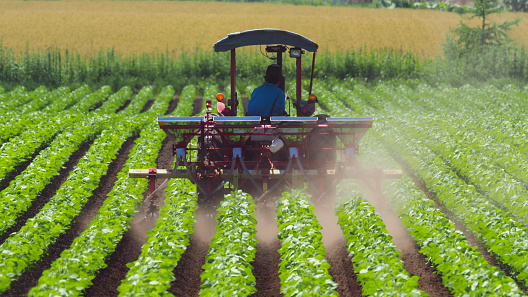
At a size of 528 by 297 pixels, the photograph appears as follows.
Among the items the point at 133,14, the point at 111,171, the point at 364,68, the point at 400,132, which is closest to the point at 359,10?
the point at 133,14

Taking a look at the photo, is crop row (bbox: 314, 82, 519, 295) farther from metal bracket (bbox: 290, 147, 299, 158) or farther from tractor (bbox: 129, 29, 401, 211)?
metal bracket (bbox: 290, 147, 299, 158)

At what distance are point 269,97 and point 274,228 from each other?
2.29 metres

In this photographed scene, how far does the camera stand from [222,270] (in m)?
7.85

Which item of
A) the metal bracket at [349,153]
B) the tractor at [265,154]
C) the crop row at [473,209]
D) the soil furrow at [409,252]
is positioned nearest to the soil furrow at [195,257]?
the tractor at [265,154]

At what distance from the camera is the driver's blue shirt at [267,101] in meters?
11.3

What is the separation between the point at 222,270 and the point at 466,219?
14.9ft

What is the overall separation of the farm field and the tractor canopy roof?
2.60m

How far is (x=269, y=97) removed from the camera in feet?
37.2

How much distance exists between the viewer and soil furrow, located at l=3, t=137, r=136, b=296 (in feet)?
27.3

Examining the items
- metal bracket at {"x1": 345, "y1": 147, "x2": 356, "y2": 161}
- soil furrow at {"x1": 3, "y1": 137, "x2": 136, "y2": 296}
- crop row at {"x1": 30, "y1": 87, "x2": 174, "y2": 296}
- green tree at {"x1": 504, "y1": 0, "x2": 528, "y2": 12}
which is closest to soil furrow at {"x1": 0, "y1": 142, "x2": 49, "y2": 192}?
soil furrow at {"x1": 3, "y1": 137, "x2": 136, "y2": 296}

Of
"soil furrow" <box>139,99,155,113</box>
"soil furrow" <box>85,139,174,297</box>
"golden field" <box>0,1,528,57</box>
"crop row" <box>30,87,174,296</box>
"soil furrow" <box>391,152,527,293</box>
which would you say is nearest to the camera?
"crop row" <box>30,87,174,296</box>

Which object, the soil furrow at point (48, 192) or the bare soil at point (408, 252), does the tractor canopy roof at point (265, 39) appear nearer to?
the bare soil at point (408, 252)

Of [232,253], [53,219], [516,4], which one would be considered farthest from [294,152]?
[516,4]

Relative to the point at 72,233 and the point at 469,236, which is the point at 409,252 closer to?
the point at 469,236
